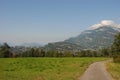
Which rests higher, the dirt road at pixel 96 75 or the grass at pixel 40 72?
the grass at pixel 40 72

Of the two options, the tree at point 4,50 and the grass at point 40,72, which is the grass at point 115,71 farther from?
the tree at point 4,50

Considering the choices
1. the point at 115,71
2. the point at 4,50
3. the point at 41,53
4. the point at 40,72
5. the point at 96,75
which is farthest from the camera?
the point at 41,53

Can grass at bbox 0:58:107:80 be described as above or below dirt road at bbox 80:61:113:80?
above

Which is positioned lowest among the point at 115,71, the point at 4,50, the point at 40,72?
the point at 115,71

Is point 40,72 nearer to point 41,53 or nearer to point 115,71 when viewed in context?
point 115,71

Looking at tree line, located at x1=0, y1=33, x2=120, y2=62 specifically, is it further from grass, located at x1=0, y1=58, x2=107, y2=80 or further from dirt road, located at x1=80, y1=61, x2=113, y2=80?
dirt road, located at x1=80, y1=61, x2=113, y2=80

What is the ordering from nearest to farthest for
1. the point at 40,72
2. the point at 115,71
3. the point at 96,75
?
the point at 96,75, the point at 40,72, the point at 115,71

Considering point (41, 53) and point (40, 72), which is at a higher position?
point (41, 53)

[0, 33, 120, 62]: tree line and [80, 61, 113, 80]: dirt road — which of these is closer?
[80, 61, 113, 80]: dirt road

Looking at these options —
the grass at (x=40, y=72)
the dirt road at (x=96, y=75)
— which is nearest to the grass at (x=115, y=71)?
the dirt road at (x=96, y=75)

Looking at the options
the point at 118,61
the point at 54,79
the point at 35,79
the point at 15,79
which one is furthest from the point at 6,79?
the point at 118,61

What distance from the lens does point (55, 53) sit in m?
146

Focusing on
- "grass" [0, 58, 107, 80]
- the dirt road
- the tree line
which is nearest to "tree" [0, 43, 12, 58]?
the tree line

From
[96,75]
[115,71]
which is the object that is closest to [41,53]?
[115,71]
